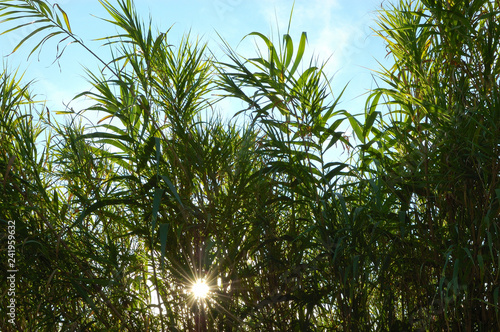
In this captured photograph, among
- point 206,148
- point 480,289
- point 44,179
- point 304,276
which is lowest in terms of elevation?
point 480,289

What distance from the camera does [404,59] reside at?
1.81 meters

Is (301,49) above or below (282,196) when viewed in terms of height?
above

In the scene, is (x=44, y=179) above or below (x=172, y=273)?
above

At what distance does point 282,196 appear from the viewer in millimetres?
1712

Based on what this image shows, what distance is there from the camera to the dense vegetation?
61.8 inches

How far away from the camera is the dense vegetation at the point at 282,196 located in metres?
1.57

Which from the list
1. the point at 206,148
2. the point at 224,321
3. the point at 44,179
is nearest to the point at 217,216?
the point at 206,148

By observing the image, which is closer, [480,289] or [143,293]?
[480,289]

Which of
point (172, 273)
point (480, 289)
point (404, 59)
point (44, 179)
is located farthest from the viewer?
point (44, 179)

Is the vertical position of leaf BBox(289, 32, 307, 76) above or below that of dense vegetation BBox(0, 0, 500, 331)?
above

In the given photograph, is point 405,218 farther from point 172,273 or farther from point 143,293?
point 143,293

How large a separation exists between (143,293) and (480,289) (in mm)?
1222

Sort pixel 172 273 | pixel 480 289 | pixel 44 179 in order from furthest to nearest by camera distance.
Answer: pixel 44 179
pixel 172 273
pixel 480 289

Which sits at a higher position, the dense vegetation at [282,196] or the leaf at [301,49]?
the leaf at [301,49]
